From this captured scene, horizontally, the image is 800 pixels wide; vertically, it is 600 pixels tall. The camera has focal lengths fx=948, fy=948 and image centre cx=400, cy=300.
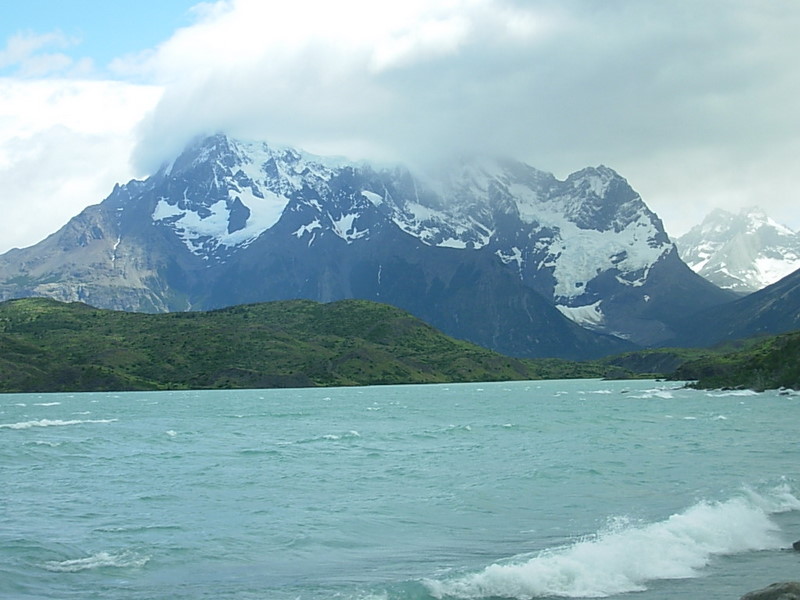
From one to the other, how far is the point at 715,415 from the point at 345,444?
65.1 meters

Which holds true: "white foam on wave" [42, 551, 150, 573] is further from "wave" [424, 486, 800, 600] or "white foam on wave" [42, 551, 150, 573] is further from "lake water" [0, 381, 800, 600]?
"wave" [424, 486, 800, 600]

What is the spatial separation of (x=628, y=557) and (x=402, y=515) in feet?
61.0

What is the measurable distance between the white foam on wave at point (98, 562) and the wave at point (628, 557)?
15288 millimetres

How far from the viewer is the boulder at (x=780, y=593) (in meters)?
31.2

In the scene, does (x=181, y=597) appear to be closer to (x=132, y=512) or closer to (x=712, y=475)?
(x=132, y=512)

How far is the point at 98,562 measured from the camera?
1761 inches

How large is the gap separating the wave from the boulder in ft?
22.4

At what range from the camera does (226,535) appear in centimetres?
5188

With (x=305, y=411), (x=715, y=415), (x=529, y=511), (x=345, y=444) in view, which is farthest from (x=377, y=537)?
(x=305, y=411)

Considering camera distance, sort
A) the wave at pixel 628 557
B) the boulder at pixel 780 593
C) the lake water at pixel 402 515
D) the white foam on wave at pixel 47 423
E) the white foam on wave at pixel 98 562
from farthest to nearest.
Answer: the white foam on wave at pixel 47 423
the white foam on wave at pixel 98 562
the lake water at pixel 402 515
the wave at pixel 628 557
the boulder at pixel 780 593

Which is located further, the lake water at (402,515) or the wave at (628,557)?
the lake water at (402,515)

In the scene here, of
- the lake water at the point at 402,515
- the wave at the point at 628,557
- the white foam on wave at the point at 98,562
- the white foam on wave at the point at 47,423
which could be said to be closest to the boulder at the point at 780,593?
the lake water at the point at 402,515

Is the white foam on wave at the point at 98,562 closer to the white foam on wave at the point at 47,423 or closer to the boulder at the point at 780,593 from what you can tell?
the boulder at the point at 780,593

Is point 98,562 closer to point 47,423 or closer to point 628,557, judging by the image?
point 628,557
